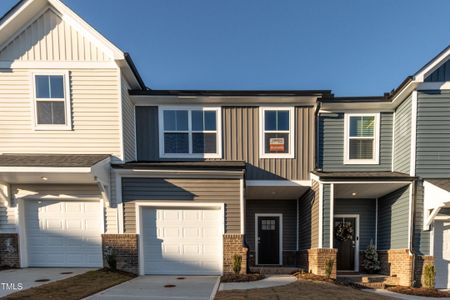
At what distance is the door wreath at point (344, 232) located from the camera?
9023 millimetres

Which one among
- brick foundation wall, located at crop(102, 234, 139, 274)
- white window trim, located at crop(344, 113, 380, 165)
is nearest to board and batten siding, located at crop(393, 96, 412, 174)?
white window trim, located at crop(344, 113, 380, 165)

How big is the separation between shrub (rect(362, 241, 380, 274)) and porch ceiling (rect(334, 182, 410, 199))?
1831 millimetres

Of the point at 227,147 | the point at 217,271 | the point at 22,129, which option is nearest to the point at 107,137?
the point at 22,129

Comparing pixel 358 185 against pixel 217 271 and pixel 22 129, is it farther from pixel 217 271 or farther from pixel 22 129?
pixel 22 129

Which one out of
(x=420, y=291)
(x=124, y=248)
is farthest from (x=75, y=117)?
(x=420, y=291)

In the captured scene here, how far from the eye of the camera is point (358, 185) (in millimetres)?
7574

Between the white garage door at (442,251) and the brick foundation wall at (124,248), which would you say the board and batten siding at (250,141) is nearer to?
the brick foundation wall at (124,248)

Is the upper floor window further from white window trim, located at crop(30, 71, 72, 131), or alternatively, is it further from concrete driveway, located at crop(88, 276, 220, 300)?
concrete driveway, located at crop(88, 276, 220, 300)

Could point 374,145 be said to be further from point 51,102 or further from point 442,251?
point 51,102

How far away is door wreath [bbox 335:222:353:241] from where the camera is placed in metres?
9.02

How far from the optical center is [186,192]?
7.27m

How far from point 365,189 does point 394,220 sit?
1.37 metres

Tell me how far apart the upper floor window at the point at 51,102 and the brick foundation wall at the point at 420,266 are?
10.7 metres

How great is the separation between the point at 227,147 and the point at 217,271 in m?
3.72
